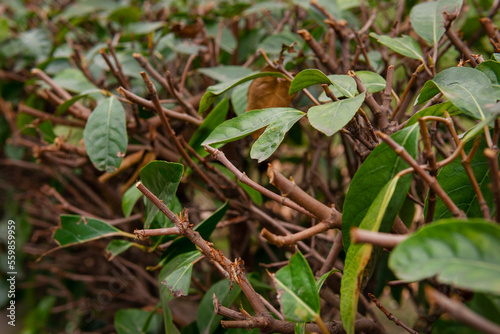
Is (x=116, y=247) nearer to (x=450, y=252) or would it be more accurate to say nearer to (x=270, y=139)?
(x=270, y=139)

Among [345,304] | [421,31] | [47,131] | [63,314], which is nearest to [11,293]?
[63,314]

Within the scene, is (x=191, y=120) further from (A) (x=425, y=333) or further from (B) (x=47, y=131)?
(A) (x=425, y=333)

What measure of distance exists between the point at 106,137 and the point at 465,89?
1.75 feet

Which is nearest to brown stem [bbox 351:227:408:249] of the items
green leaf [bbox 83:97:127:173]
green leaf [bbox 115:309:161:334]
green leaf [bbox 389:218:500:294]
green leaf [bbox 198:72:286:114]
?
green leaf [bbox 389:218:500:294]

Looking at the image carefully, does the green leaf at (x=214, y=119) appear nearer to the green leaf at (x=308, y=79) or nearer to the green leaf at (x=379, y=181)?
the green leaf at (x=308, y=79)

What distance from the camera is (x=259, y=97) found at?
24.2 inches

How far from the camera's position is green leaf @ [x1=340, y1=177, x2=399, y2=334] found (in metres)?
0.32

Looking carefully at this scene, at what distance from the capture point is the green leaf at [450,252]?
0.81ft

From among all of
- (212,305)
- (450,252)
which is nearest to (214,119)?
(212,305)

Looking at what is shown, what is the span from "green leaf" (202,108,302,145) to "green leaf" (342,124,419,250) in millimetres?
122

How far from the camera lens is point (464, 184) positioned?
0.38 m

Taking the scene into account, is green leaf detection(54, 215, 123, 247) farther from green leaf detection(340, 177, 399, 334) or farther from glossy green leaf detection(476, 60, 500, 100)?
glossy green leaf detection(476, 60, 500, 100)

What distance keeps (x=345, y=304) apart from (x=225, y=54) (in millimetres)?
823

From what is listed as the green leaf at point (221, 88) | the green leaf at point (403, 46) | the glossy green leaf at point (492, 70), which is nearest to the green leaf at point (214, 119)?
the green leaf at point (221, 88)
